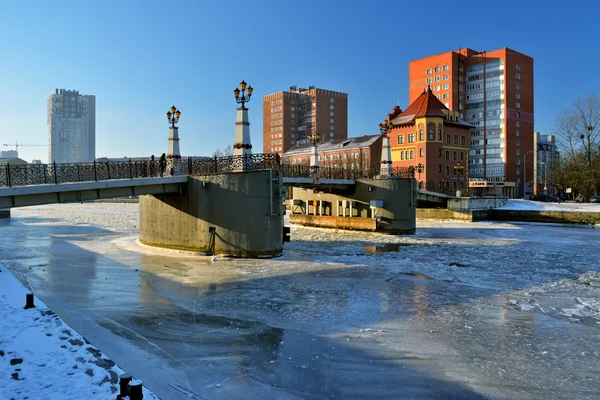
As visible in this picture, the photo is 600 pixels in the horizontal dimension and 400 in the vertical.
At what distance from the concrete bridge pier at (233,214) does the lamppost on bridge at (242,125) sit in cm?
147

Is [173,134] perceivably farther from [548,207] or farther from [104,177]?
[548,207]

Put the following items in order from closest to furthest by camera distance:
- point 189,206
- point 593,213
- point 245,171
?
point 245,171
point 189,206
point 593,213

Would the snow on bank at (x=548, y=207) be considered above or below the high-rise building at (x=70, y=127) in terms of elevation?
below

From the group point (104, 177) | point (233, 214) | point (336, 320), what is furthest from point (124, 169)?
point (336, 320)

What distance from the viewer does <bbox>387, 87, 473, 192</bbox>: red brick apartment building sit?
66.2m

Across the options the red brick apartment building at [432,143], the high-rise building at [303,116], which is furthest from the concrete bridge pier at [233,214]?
the high-rise building at [303,116]

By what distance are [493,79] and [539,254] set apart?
75976 mm

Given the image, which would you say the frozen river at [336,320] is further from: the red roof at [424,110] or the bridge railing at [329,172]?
the red roof at [424,110]

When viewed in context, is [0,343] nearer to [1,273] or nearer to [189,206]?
[1,273]

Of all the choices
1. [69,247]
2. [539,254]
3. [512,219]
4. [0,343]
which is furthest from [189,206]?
[512,219]

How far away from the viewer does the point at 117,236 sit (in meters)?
32.8

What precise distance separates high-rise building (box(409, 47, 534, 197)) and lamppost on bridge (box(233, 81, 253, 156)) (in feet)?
248

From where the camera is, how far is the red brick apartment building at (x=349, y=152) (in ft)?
285

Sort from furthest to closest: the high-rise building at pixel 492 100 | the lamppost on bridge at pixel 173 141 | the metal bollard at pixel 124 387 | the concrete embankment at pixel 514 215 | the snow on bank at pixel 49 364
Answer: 1. the high-rise building at pixel 492 100
2. the concrete embankment at pixel 514 215
3. the lamppost on bridge at pixel 173 141
4. the snow on bank at pixel 49 364
5. the metal bollard at pixel 124 387
